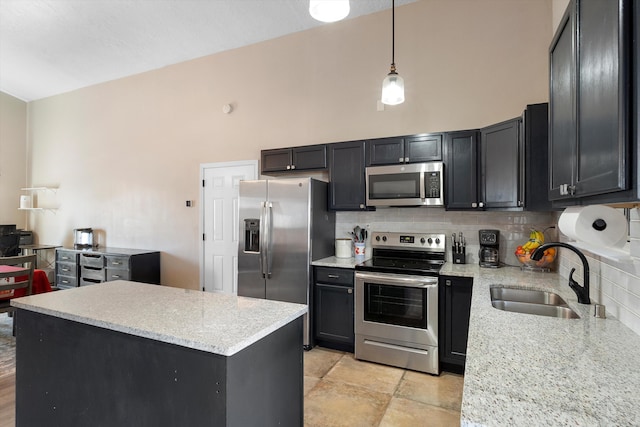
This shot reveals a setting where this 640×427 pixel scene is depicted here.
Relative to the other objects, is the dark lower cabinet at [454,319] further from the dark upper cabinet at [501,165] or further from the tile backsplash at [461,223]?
the dark upper cabinet at [501,165]

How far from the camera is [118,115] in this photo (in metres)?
5.54

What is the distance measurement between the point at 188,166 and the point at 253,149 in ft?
3.98

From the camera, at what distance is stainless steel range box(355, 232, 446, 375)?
2799 millimetres

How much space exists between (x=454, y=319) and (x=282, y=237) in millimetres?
1789

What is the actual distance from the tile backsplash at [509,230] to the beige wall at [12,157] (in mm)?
6836

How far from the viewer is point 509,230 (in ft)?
10.1

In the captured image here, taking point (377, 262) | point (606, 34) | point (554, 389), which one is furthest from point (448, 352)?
point (606, 34)

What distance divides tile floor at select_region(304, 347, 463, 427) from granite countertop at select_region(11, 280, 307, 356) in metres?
1.18

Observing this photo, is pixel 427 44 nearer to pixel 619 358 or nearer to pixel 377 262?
pixel 377 262

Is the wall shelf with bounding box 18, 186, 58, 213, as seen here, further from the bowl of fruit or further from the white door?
the bowl of fruit

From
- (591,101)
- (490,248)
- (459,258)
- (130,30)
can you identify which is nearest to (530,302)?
(490,248)

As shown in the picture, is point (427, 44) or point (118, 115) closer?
point (427, 44)

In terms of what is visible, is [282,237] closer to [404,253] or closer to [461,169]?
[404,253]

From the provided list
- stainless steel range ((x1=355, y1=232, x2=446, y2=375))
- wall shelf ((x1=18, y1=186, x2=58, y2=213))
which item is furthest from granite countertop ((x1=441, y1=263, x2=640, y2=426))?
wall shelf ((x1=18, y1=186, x2=58, y2=213))
